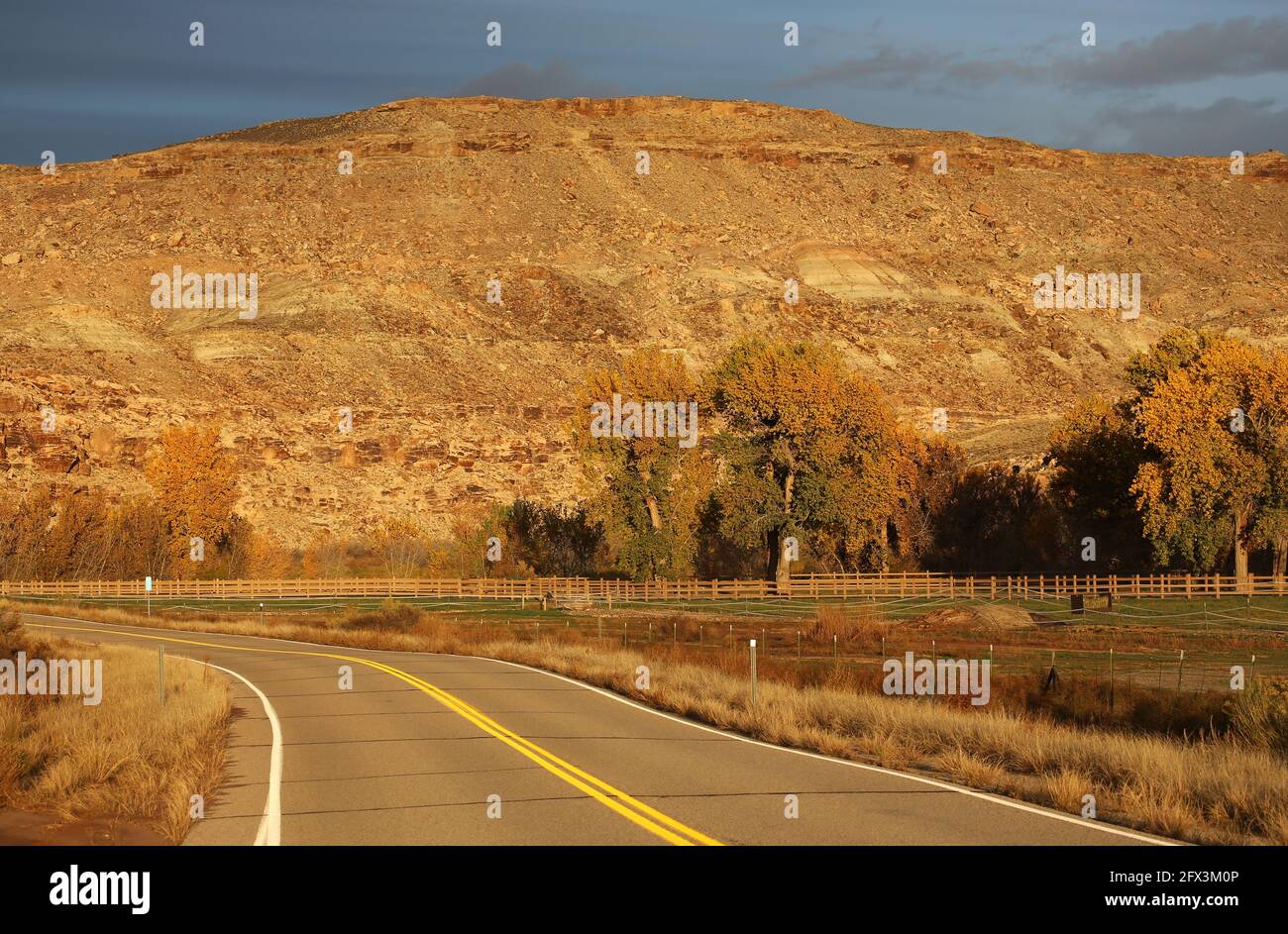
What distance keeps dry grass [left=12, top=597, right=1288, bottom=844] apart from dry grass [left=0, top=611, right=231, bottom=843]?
777 centimetres

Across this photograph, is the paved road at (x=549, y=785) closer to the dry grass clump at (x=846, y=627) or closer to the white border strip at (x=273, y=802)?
the white border strip at (x=273, y=802)

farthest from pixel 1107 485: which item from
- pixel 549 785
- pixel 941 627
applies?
pixel 549 785

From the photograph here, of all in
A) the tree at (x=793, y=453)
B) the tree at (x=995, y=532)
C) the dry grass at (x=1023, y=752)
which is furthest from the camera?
the tree at (x=995, y=532)

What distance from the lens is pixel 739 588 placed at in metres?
66.2

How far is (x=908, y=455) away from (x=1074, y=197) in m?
101

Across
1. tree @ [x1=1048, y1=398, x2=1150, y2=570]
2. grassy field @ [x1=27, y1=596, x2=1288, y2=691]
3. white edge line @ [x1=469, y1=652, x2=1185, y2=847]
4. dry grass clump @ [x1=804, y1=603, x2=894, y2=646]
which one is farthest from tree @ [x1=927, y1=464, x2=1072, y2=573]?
white edge line @ [x1=469, y1=652, x2=1185, y2=847]

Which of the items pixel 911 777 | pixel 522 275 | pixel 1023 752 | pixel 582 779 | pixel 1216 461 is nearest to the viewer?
pixel 582 779

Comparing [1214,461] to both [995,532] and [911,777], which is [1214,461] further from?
[911,777]

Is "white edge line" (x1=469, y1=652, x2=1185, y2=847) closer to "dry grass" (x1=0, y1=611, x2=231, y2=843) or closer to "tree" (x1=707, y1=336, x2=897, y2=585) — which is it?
"dry grass" (x1=0, y1=611, x2=231, y2=843)

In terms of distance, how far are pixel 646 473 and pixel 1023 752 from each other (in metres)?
55.4

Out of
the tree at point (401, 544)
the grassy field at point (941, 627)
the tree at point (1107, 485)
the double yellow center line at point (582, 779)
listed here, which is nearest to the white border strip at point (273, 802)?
the double yellow center line at point (582, 779)

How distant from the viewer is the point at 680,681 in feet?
86.0

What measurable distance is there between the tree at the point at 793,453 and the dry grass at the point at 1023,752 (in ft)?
124

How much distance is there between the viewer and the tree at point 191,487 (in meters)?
87.0
